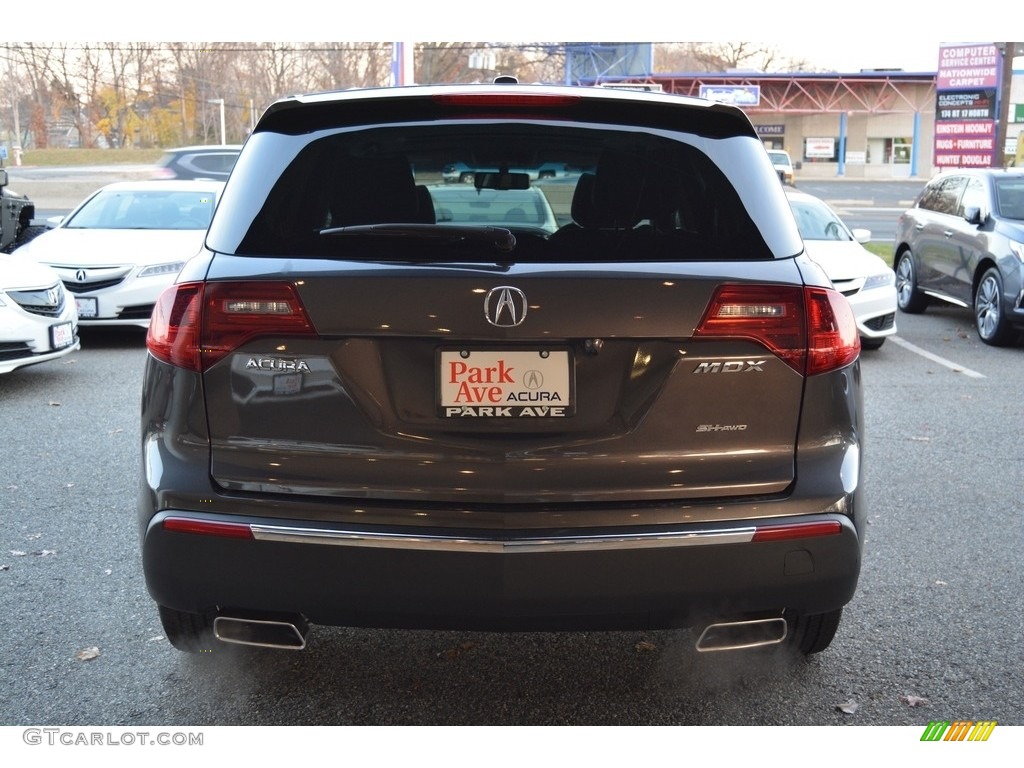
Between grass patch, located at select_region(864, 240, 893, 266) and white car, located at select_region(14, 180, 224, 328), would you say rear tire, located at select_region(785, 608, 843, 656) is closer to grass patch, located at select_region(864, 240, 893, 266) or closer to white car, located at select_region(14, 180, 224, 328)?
white car, located at select_region(14, 180, 224, 328)

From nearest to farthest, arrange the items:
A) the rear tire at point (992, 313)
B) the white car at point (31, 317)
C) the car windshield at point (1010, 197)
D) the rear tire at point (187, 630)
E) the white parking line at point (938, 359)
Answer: the rear tire at point (187, 630)
the white car at point (31, 317)
the white parking line at point (938, 359)
the rear tire at point (992, 313)
the car windshield at point (1010, 197)

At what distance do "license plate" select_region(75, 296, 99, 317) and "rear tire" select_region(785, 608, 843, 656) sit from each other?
839cm

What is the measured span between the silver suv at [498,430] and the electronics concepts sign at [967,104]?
20795 millimetres

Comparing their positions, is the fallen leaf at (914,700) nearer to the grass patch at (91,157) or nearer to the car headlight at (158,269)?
the car headlight at (158,269)

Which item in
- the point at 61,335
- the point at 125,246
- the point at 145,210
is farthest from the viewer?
the point at 145,210

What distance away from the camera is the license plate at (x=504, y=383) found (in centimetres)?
277

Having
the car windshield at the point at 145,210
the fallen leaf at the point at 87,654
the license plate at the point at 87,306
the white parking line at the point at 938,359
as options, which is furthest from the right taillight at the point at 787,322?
the car windshield at the point at 145,210

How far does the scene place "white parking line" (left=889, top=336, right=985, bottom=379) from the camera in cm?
983

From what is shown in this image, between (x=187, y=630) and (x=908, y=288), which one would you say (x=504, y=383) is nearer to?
(x=187, y=630)

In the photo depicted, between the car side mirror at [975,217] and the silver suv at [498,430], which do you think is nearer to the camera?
the silver suv at [498,430]

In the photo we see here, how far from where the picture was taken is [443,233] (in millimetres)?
2863

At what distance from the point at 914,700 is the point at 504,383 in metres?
1.73

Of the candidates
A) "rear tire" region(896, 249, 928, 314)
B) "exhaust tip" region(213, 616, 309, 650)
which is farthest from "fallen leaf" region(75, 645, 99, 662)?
"rear tire" region(896, 249, 928, 314)

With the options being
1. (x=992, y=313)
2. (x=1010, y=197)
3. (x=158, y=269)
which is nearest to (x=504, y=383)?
(x=158, y=269)
